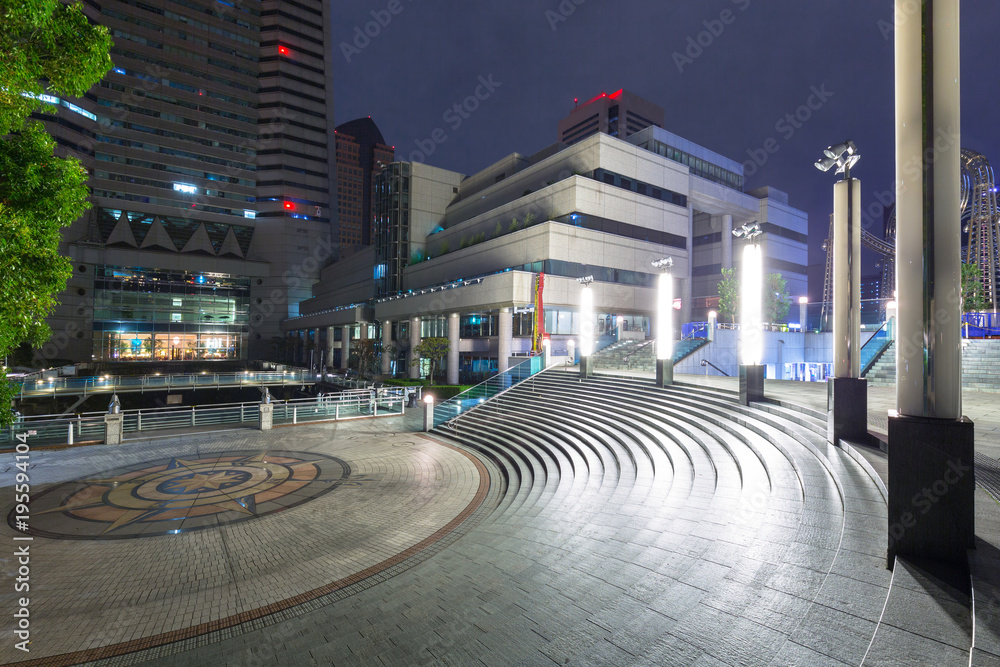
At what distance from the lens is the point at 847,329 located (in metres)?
8.85

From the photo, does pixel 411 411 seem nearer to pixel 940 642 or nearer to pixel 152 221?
pixel 940 642

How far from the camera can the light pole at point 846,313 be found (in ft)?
26.9

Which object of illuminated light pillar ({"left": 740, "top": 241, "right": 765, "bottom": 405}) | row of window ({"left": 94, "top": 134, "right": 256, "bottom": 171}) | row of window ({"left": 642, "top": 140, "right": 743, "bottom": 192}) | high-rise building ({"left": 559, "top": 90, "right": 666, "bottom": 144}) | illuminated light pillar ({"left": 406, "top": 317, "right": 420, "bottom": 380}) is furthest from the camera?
high-rise building ({"left": 559, "top": 90, "right": 666, "bottom": 144})

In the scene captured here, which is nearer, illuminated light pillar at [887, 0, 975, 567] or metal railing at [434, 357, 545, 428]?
illuminated light pillar at [887, 0, 975, 567]

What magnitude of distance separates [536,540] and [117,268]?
260ft

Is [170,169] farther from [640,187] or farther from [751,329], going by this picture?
[751,329]

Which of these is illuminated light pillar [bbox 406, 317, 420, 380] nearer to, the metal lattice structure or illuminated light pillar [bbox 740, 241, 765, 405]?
illuminated light pillar [bbox 740, 241, 765, 405]

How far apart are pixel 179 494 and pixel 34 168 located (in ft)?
28.2

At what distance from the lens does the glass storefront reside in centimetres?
6009

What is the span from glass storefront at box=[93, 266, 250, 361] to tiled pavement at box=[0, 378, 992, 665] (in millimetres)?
68455

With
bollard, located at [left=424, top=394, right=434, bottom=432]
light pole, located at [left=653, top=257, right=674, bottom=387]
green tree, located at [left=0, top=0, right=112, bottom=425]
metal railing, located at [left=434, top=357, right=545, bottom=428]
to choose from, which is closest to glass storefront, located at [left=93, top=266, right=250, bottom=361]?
bollard, located at [left=424, top=394, right=434, bottom=432]

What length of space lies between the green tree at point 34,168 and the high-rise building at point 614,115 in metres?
139

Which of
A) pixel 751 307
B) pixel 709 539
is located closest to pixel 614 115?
pixel 751 307

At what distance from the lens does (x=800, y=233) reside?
181 ft
